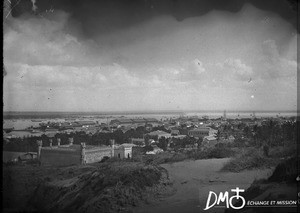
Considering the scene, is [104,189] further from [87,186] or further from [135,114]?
[135,114]

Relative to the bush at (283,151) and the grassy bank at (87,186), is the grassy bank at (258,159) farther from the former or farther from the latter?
the grassy bank at (87,186)

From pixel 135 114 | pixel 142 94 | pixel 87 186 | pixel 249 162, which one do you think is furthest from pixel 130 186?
pixel 249 162

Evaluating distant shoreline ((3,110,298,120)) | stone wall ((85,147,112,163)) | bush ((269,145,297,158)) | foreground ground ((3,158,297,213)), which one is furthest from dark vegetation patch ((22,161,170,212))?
bush ((269,145,297,158))

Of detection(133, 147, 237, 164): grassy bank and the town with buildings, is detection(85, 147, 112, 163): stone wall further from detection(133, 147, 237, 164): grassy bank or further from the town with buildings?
detection(133, 147, 237, 164): grassy bank

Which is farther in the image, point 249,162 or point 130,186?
point 249,162

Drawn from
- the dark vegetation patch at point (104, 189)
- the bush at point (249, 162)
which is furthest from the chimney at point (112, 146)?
the bush at point (249, 162)

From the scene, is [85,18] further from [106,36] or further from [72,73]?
[72,73]
